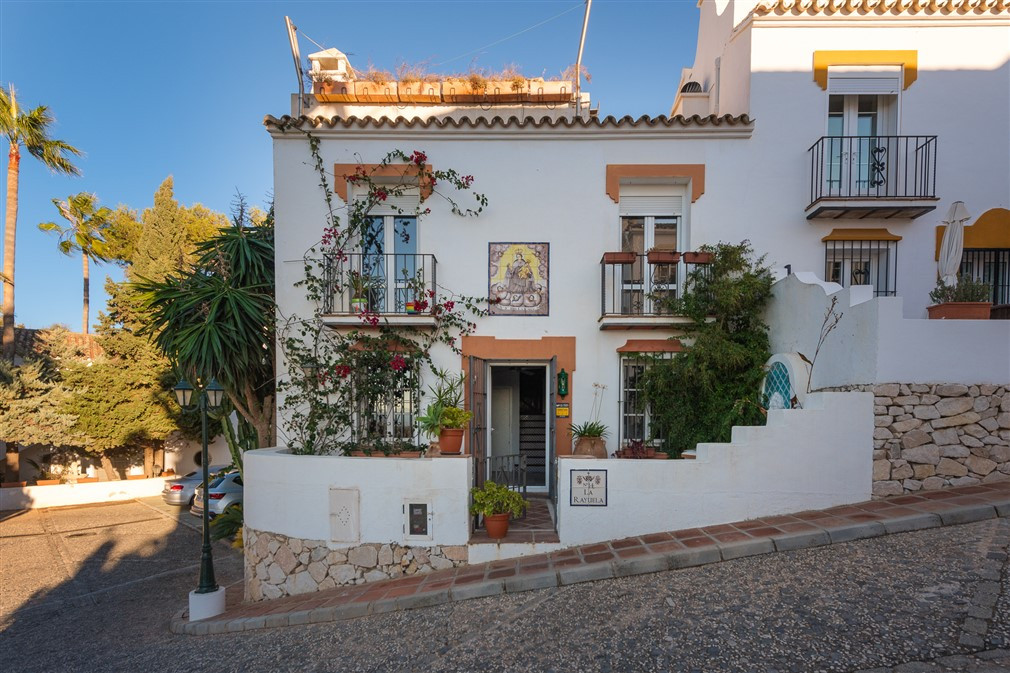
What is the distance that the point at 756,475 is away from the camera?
17.8 feet

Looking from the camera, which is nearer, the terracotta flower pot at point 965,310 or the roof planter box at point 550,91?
the terracotta flower pot at point 965,310

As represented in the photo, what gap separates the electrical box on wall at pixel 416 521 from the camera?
564cm

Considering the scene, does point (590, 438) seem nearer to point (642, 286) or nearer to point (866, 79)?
point (642, 286)

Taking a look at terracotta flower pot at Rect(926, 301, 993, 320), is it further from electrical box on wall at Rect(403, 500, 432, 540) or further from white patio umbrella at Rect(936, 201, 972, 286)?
electrical box on wall at Rect(403, 500, 432, 540)

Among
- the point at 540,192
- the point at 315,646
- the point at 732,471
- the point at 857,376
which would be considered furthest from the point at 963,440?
the point at 315,646

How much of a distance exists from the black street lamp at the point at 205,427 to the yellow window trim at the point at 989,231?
416 inches

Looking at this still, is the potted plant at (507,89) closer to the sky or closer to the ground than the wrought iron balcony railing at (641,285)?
closer to the sky

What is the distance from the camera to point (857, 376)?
18.2ft

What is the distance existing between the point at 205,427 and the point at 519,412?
4657 mm

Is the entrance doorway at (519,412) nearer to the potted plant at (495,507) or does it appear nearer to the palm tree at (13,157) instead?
the potted plant at (495,507)

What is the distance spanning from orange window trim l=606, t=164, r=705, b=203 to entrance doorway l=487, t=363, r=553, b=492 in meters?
3.13

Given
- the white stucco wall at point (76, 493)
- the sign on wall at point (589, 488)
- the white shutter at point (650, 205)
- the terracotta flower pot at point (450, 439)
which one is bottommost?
the white stucco wall at point (76, 493)

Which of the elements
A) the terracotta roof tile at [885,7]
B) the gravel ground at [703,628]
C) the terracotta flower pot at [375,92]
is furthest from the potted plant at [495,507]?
the terracotta roof tile at [885,7]

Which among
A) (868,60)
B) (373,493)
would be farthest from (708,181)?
(373,493)
